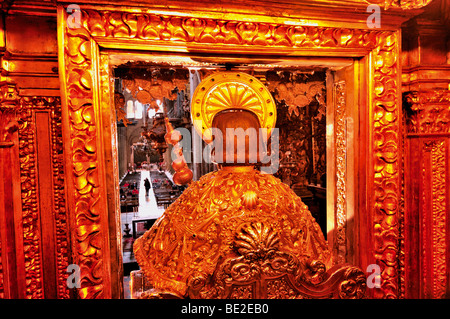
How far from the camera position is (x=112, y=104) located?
4.57 feet

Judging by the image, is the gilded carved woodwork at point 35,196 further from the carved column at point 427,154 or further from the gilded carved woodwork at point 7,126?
the carved column at point 427,154

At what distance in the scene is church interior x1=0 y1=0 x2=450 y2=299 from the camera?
4.29 ft

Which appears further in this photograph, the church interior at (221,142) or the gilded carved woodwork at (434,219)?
the gilded carved woodwork at (434,219)

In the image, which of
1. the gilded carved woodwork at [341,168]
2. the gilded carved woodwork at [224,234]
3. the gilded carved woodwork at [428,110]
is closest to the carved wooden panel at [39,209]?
the gilded carved woodwork at [224,234]

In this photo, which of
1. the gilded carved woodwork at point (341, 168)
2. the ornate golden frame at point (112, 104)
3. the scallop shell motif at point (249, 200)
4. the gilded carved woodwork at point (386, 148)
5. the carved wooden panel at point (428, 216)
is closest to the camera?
the ornate golden frame at point (112, 104)

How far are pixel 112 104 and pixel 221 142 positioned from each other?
569 millimetres

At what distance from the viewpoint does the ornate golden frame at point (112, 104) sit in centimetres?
127

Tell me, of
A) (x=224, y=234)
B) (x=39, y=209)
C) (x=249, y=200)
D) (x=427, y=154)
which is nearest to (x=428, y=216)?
(x=427, y=154)

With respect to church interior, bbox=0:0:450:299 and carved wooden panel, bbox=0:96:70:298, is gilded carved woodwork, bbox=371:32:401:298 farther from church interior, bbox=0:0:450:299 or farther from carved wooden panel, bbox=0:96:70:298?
carved wooden panel, bbox=0:96:70:298

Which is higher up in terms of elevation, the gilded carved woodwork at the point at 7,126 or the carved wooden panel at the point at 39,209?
the gilded carved woodwork at the point at 7,126

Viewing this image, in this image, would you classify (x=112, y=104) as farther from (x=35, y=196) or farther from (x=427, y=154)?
(x=427, y=154)

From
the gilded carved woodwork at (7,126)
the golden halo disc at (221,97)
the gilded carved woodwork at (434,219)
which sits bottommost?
the gilded carved woodwork at (434,219)
